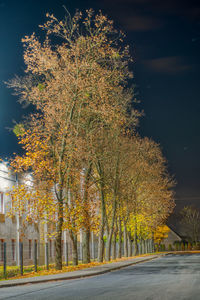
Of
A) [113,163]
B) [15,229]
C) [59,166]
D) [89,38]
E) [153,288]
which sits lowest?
[153,288]

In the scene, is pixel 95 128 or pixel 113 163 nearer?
pixel 95 128

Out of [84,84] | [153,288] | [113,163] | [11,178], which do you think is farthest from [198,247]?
[153,288]

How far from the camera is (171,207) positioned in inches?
2267

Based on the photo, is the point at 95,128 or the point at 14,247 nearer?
the point at 95,128

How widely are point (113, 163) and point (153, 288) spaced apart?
98.5 feet

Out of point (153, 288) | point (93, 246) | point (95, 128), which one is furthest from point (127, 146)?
point (153, 288)

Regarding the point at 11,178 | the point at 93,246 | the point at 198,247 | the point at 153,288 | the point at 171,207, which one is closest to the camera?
the point at 153,288

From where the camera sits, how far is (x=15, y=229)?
3816 cm


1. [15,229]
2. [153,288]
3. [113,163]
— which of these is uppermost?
[113,163]

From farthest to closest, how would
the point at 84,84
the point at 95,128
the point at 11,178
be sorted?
the point at 11,178
the point at 95,128
the point at 84,84

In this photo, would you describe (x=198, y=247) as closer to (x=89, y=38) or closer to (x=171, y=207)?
(x=171, y=207)

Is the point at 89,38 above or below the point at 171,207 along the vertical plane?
above

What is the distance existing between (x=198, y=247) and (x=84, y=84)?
93009mm

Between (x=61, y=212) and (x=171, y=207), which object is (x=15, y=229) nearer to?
(x=61, y=212)
